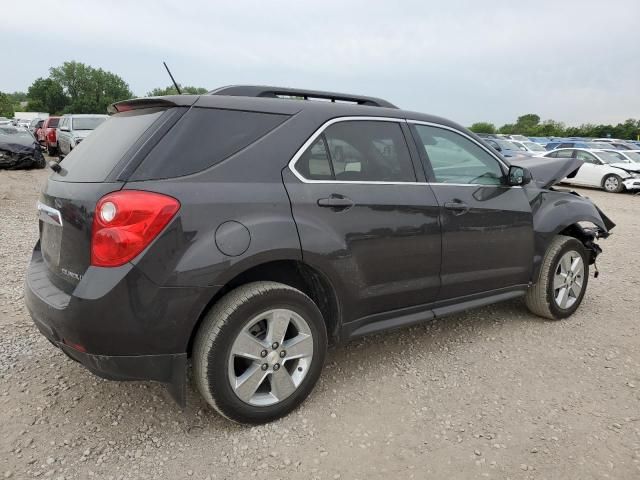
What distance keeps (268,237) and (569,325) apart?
3.03m

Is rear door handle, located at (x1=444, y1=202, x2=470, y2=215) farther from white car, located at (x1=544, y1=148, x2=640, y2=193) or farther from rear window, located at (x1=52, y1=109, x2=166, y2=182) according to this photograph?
white car, located at (x1=544, y1=148, x2=640, y2=193)

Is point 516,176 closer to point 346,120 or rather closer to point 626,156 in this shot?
point 346,120

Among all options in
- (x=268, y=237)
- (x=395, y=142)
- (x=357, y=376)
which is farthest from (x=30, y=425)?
(x=395, y=142)

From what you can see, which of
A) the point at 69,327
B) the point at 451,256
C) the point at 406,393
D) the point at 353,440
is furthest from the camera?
the point at 451,256

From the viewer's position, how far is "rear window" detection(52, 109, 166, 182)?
247cm

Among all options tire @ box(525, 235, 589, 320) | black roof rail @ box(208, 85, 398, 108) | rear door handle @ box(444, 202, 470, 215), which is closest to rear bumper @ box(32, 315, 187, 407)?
black roof rail @ box(208, 85, 398, 108)

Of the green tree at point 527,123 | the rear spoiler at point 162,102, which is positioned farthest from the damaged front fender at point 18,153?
the green tree at point 527,123

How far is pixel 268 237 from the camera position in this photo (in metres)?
2.52

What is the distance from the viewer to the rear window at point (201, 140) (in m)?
2.38

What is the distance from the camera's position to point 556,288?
4223 millimetres

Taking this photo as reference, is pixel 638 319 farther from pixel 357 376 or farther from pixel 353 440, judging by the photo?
pixel 353 440

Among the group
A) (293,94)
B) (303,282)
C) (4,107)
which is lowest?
(303,282)

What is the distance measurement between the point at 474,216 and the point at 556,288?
133 cm

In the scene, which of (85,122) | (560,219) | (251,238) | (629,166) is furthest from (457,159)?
(629,166)
